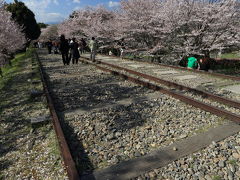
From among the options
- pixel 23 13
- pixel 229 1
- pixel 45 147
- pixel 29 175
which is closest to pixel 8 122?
pixel 45 147

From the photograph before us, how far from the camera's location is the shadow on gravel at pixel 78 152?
2838 millimetres

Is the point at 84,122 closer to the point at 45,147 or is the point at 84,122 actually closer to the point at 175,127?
the point at 45,147

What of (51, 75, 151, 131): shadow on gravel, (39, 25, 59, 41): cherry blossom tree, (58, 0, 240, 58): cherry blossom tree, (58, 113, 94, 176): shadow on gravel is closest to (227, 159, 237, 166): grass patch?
(51, 75, 151, 131): shadow on gravel

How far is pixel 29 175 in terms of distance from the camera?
9.43 ft

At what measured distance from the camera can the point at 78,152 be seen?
3258 mm

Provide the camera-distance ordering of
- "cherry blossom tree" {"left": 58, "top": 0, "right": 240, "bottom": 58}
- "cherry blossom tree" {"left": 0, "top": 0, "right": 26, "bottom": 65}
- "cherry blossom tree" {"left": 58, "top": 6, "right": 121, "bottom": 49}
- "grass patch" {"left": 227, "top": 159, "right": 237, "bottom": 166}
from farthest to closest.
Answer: "cherry blossom tree" {"left": 58, "top": 6, "right": 121, "bottom": 49}, "cherry blossom tree" {"left": 58, "top": 0, "right": 240, "bottom": 58}, "cherry blossom tree" {"left": 0, "top": 0, "right": 26, "bottom": 65}, "grass patch" {"left": 227, "top": 159, "right": 237, "bottom": 166}

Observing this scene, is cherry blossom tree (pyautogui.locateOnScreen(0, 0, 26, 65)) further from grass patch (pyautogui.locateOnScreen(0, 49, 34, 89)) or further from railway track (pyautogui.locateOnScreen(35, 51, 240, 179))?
railway track (pyautogui.locateOnScreen(35, 51, 240, 179))

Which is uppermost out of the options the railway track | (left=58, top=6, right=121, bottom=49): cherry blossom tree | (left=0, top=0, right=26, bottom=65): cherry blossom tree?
(left=58, top=6, right=121, bottom=49): cherry blossom tree

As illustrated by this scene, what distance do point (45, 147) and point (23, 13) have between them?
49.3 m

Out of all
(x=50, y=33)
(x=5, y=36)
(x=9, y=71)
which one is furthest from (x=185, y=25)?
(x=50, y=33)

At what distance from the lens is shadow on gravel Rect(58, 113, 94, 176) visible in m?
2.84

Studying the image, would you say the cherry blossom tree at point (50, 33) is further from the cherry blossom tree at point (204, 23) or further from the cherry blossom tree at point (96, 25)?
the cherry blossom tree at point (204, 23)

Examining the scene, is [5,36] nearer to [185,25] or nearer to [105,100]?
[105,100]

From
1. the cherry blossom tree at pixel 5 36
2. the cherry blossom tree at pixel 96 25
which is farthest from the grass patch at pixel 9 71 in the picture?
the cherry blossom tree at pixel 96 25
